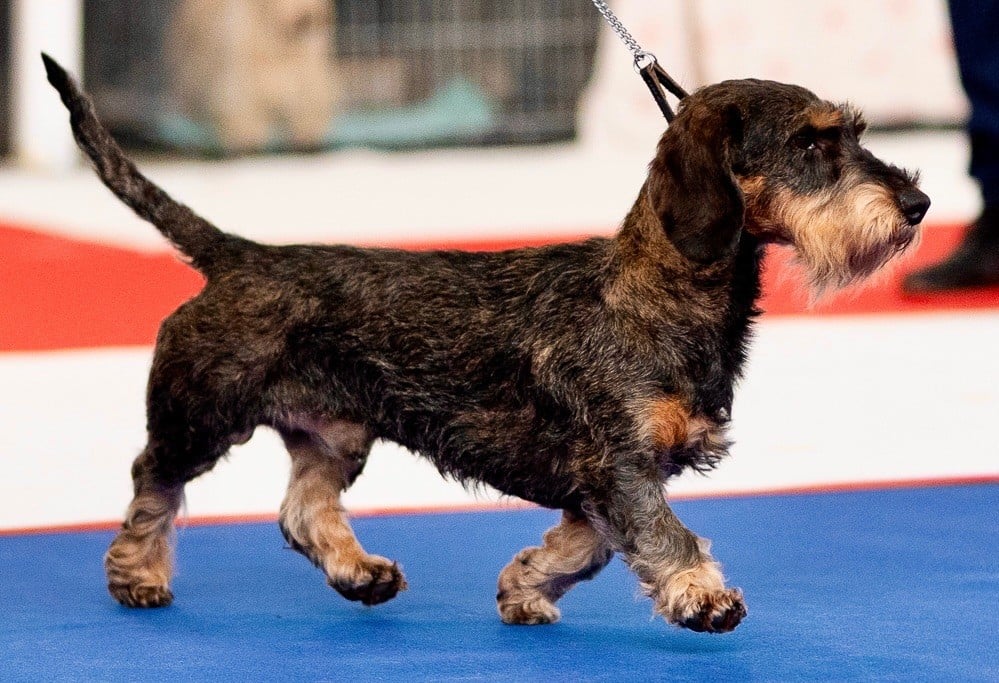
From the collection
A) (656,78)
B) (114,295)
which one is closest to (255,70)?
(114,295)

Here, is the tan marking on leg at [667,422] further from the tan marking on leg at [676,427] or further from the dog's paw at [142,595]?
the dog's paw at [142,595]

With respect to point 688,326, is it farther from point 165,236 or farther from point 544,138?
point 544,138

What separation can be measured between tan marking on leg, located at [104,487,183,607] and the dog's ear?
1.37 m

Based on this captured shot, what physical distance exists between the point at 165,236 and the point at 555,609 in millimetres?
1295

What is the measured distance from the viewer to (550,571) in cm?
353

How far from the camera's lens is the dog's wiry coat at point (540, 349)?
10.7ft

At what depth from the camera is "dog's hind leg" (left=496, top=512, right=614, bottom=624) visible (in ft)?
11.6

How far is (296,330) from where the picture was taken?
365 centimetres

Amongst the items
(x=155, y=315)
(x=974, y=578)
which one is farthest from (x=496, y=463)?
(x=155, y=315)

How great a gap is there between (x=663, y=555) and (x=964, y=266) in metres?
4.51

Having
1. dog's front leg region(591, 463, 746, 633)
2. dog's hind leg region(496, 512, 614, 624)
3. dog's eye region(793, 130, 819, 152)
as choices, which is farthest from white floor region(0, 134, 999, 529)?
dog's eye region(793, 130, 819, 152)

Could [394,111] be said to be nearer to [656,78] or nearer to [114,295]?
[114,295]

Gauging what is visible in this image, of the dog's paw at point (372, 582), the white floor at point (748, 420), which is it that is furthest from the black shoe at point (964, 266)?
the dog's paw at point (372, 582)

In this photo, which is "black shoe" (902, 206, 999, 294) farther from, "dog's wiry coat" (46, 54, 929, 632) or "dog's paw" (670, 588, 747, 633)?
"dog's paw" (670, 588, 747, 633)
